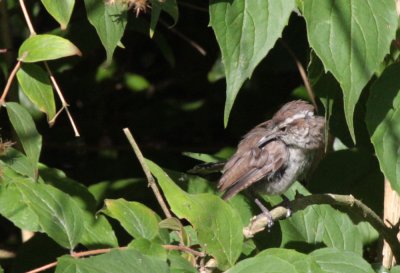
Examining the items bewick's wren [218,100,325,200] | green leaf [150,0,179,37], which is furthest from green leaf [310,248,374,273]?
bewick's wren [218,100,325,200]

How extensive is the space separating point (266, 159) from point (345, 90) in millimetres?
1472

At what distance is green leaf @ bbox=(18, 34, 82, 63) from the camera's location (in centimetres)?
282

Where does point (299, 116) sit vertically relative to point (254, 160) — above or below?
above

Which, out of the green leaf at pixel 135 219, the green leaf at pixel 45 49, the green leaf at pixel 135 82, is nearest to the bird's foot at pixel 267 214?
the green leaf at pixel 135 219

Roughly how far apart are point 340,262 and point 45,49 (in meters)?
1.12

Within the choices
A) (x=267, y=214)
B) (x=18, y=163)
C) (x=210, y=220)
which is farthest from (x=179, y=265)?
(x=18, y=163)

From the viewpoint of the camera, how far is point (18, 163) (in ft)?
9.62

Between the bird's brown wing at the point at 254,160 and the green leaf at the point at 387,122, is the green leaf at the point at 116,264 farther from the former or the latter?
the bird's brown wing at the point at 254,160

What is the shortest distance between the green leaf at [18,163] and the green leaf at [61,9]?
0.47 m

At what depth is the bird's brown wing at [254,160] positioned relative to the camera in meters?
3.84

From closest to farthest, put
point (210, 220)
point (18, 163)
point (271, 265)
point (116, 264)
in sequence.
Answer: point (116, 264) < point (271, 265) < point (210, 220) < point (18, 163)

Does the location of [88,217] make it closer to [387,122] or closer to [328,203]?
[328,203]

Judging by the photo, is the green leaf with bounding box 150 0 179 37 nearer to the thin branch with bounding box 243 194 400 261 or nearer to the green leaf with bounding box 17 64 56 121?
the green leaf with bounding box 17 64 56 121

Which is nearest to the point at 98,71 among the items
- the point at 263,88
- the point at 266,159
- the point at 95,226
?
the point at 263,88
